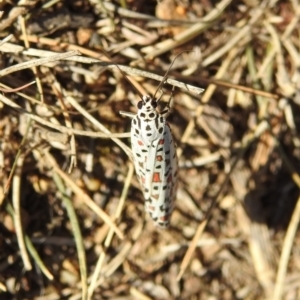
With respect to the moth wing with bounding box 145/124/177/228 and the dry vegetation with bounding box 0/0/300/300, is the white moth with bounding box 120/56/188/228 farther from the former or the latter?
the dry vegetation with bounding box 0/0/300/300

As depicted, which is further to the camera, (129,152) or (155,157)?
(129,152)

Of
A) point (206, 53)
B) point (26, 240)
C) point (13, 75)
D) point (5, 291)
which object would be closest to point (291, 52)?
point (206, 53)

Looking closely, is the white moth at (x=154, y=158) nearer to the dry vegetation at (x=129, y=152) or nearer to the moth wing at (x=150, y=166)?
the moth wing at (x=150, y=166)

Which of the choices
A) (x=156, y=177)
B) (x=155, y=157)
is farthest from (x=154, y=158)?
(x=156, y=177)

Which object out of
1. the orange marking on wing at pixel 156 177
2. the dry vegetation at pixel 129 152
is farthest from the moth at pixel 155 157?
the dry vegetation at pixel 129 152

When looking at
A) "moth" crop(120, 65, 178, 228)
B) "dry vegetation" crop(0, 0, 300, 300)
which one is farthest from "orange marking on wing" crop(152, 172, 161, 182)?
"dry vegetation" crop(0, 0, 300, 300)

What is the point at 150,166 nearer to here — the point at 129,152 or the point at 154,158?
the point at 154,158

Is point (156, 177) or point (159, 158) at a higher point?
point (159, 158)

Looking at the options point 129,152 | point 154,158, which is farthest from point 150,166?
point 129,152

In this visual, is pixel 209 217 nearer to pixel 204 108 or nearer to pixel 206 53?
pixel 204 108
